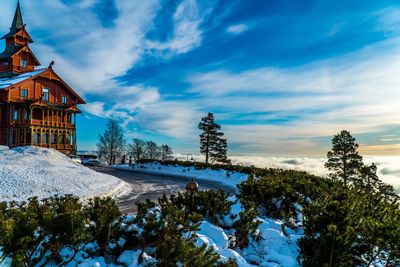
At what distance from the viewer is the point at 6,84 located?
3516cm

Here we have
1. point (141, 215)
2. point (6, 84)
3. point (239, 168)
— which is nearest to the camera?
point (141, 215)

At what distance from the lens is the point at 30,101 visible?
35.7 m

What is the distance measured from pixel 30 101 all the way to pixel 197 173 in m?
22.8

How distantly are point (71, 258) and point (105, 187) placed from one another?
13.3 meters

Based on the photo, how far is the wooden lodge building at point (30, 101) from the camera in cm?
3569

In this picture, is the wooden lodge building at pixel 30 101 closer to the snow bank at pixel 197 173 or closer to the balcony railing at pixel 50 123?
the balcony railing at pixel 50 123

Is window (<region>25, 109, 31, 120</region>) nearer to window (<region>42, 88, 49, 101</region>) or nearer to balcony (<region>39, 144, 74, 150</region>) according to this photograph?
window (<region>42, 88, 49, 101</region>)

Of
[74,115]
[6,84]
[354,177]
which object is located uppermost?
[6,84]

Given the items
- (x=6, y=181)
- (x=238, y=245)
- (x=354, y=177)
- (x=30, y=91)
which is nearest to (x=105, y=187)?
(x=6, y=181)

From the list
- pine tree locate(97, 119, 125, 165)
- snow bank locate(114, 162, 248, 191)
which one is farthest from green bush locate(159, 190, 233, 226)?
pine tree locate(97, 119, 125, 165)

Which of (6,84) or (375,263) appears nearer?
(375,263)

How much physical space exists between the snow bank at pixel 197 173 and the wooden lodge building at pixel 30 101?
496 inches

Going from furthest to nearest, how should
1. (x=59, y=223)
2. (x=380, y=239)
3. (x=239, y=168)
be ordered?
(x=239, y=168), (x=380, y=239), (x=59, y=223)

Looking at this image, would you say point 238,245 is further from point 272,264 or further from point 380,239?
point 380,239
